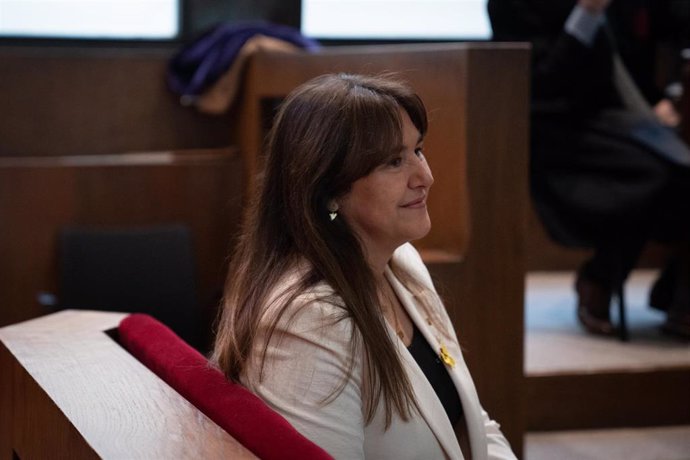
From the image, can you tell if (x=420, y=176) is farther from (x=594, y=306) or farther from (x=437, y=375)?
(x=594, y=306)

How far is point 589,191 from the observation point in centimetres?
362

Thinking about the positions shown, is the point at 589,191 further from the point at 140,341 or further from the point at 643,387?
the point at 140,341

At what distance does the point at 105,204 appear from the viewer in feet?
13.2

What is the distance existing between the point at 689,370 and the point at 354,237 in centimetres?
201

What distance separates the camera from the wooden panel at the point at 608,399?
11.1 feet

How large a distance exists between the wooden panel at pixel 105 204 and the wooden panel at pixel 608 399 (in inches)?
49.5

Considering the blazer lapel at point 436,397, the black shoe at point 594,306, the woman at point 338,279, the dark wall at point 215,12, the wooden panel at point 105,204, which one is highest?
the dark wall at point 215,12

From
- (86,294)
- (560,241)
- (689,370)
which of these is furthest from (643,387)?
(86,294)

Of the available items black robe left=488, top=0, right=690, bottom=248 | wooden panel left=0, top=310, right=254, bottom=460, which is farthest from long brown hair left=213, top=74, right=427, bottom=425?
black robe left=488, top=0, right=690, bottom=248

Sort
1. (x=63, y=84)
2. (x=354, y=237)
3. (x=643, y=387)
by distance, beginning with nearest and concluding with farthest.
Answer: (x=354, y=237) → (x=643, y=387) → (x=63, y=84)

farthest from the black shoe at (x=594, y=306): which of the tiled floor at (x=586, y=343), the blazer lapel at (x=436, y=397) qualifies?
the blazer lapel at (x=436, y=397)

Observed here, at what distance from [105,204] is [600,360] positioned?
1778 millimetres

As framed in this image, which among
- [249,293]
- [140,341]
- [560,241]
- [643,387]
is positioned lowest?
[643,387]

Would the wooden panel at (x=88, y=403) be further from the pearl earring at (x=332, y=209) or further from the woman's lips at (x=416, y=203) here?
the woman's lips at (x=416, y=203)
